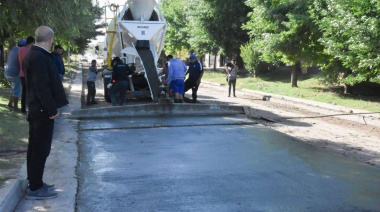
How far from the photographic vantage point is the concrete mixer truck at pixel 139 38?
14.7m

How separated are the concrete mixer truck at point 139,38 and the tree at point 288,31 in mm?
7056

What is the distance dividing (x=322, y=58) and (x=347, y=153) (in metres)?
12.3

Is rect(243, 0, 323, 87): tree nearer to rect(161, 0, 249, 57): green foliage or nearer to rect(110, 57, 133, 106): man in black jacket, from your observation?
rect(110, 57, 133, 106): man in black jacket

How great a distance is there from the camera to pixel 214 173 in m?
6.55

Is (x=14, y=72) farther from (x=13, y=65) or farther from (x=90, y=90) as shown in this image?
(x=90, y=90)

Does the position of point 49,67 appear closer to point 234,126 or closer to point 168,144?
point 168,144

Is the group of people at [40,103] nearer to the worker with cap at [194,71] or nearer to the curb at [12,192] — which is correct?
the curb at [12,192]

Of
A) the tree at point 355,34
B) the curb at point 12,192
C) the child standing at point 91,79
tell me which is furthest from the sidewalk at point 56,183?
the tree at point 355,34

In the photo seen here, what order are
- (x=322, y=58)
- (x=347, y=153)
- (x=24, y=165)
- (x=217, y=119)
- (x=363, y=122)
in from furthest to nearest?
(x=322, y=58), (x=363, y=122), (x=217, y=119), (x=347, y=153), (x=24, y=165)

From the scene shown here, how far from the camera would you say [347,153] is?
337 inches

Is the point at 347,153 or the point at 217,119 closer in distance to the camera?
the point at 347,153

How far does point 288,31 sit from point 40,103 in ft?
55.7

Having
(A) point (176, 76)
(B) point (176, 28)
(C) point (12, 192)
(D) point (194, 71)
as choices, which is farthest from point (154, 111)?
(B) point (176, 28)

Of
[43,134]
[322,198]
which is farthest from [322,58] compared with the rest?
[43,134]
